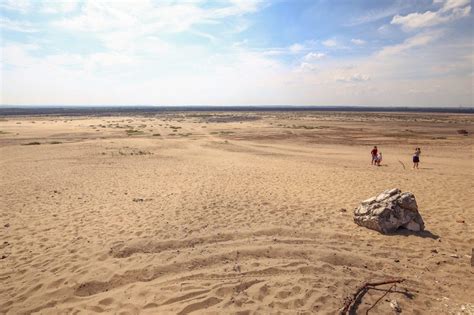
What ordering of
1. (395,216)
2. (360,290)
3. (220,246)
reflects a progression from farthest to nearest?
1. (395,216)
2. (220,246)
3. (360,290)

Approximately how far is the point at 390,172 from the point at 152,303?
18018 millimetres

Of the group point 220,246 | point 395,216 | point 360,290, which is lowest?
point 360,290

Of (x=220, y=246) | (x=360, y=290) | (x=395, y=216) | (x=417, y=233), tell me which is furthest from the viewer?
(x=395, y=216)

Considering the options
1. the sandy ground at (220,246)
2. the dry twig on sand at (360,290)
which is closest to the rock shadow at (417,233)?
the sandy ground at (220,246)

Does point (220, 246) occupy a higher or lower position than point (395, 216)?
lower

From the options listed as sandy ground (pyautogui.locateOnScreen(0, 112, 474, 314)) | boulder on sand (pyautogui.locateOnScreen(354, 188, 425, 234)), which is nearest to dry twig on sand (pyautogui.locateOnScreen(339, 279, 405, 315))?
sandy ground (pyautogui.locateOnScreen(0, 112, 474, 314))

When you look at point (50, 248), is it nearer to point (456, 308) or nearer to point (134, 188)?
point (134, 188)

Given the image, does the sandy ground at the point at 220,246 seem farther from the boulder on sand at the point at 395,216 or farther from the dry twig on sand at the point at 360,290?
the boulder on sand at the point at 395,216

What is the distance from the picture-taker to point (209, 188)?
15258 millimetres

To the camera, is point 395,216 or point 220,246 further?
point 395,216

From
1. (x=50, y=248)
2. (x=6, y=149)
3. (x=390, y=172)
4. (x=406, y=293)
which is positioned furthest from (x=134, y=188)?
(x=6, y=149)

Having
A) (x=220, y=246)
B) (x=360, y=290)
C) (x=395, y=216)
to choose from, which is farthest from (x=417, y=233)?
(x=220, y=246)

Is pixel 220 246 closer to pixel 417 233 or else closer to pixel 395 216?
pixel 395 216

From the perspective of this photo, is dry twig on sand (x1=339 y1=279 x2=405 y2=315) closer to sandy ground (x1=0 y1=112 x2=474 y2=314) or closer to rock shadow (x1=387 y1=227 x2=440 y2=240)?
sandy ground (x1=0 y1=112 x2=474 y2=314)
